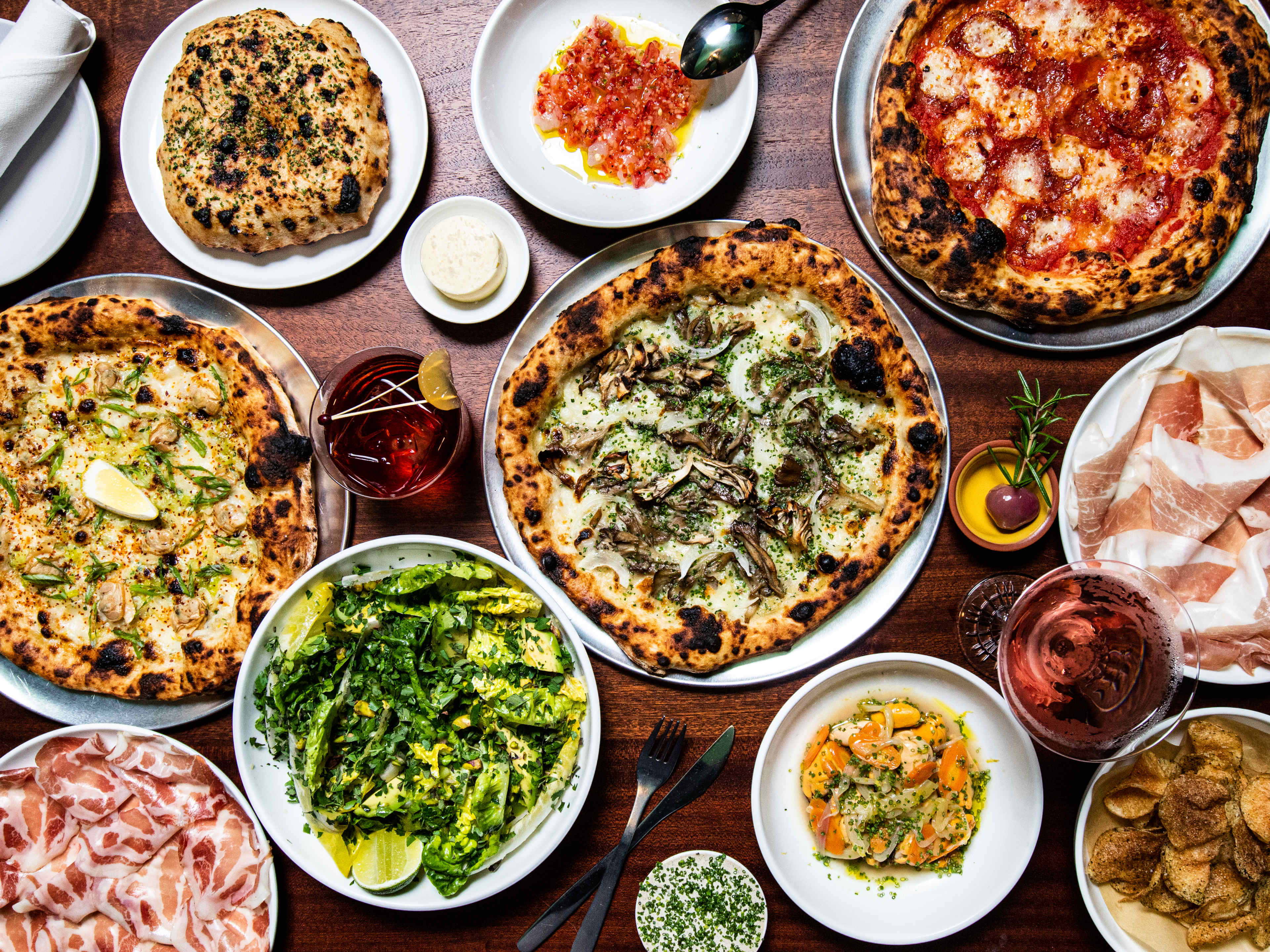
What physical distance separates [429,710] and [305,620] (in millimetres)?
529

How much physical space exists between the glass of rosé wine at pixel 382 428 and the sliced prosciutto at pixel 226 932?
1688mm

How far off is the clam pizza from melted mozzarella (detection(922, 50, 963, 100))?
2.63 meters

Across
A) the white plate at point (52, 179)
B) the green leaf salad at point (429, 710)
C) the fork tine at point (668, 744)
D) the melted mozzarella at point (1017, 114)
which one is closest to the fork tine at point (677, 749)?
the fork tine at point (668, 744)

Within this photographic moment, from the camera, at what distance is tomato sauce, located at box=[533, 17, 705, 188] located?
3.07 metres

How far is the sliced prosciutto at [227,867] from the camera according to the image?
3.04 m

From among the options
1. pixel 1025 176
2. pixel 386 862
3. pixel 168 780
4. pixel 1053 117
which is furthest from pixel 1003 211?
pixel 168 780

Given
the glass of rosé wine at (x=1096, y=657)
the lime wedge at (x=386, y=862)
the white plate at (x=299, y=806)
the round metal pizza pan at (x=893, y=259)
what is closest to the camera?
the glass of rosé wine at (x=1096, y=657)

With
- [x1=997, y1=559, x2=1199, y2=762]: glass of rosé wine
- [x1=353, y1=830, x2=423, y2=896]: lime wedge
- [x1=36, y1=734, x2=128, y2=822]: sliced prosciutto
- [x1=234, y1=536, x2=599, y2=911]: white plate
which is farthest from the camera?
[x1=36, y1=734, x2=128, y2=822]: sliced prosciutto

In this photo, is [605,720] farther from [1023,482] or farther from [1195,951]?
[1195,951]

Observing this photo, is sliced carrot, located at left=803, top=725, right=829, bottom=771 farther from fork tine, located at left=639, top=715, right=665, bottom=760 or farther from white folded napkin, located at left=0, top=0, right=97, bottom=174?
white folded napkin, located at left=0, top=0, right=97, bottom=174

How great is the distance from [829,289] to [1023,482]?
101 cm

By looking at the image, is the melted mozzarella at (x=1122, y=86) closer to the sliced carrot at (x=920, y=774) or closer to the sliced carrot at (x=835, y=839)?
the sliced carrot at (x=920, y=774)

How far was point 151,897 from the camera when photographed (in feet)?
10.3

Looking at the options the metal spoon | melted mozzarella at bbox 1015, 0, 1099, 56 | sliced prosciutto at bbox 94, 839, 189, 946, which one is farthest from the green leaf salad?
melted mozzarella at bbox 1015, 0, 1099, 56
